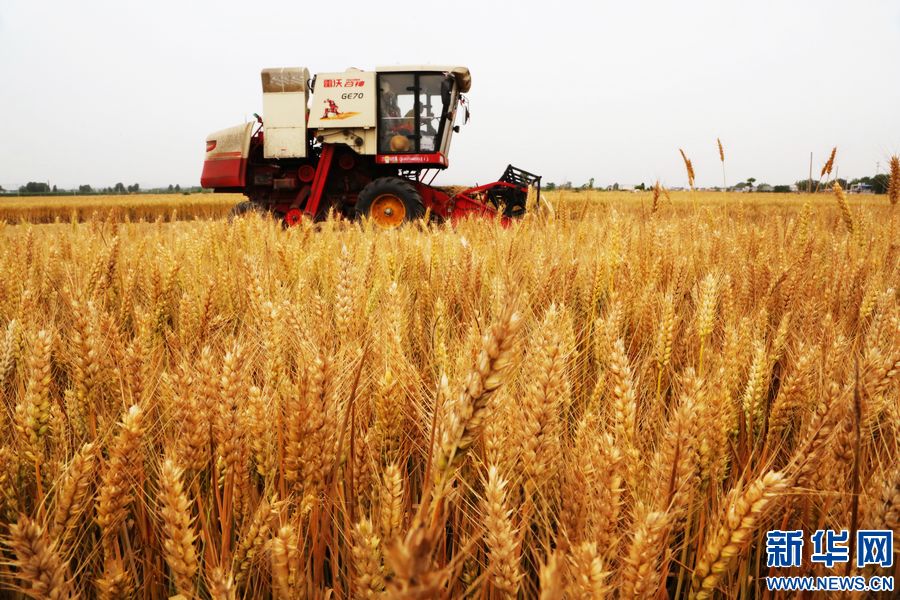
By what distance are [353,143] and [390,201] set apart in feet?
4.80

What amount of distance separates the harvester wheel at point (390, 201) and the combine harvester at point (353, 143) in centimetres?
2

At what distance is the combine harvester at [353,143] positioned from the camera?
8102 mm

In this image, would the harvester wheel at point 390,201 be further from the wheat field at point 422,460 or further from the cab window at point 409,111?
the wheat field at point 422,460

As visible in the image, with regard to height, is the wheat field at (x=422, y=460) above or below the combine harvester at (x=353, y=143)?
below

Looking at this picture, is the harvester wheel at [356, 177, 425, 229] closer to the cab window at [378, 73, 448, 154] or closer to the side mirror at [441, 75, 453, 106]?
the cab window at [378, 73, 448, 154]

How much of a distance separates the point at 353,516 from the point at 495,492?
13.9 inches

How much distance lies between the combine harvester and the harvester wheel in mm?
17

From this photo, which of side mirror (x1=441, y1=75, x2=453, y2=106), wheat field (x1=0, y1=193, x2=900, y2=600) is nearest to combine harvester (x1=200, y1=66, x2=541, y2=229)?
side mirror (x1=441, y1=75, x2=453, y2=106)

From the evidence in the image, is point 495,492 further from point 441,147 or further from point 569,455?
point 441,147

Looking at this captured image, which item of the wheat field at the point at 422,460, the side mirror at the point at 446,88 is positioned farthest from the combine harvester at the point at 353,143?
the wheat field at the point at 422,460

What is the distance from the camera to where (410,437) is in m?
1.10

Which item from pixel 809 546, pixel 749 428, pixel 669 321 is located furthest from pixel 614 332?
pixel 809 546

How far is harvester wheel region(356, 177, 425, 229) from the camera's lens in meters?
7.54

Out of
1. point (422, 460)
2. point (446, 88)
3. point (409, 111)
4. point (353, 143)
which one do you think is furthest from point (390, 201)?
point (422, 460)
